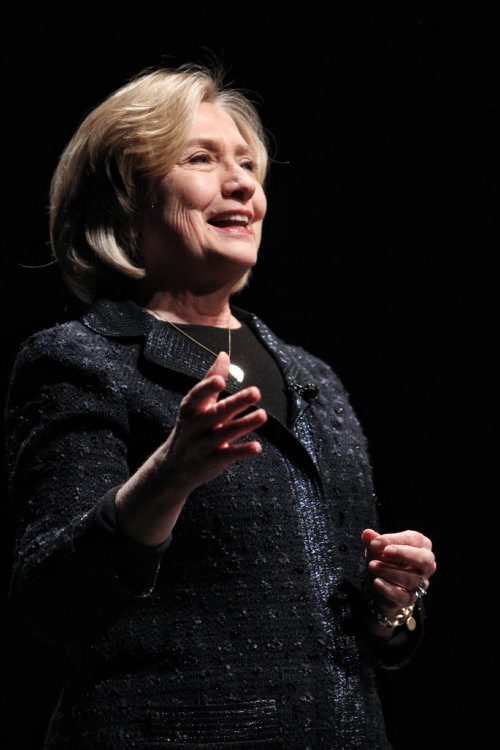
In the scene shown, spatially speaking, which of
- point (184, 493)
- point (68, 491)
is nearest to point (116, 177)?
point (68, 491)

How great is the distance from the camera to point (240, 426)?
103 cm

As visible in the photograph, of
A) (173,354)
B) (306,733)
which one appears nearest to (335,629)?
(306,733)

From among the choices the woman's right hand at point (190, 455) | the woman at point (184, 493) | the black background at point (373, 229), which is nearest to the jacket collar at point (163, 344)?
the woman at point (184, 493)

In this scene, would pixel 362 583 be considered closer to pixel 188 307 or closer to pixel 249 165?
pixel 188 307

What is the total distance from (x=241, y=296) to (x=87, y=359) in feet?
3.55

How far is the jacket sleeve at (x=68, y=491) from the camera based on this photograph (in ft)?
3.80

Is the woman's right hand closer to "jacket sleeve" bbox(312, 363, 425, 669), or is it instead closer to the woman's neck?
"jacket sleeve" bbox(312, 363, 425, 669)

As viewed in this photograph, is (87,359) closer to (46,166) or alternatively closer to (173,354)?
(173,354)

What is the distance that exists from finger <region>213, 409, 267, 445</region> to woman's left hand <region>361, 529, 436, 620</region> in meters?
0.42

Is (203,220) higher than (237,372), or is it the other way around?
(203,220)

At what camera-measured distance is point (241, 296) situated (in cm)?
244

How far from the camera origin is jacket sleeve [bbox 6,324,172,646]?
3.80 feet

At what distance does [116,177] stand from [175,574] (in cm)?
75

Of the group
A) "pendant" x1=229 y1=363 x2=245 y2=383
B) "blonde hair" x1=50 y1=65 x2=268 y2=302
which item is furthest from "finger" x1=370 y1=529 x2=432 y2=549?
"blonde hair" x1=50 y1=65 x2=268 y2=302
